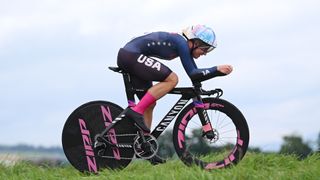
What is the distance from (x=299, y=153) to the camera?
41.5ft

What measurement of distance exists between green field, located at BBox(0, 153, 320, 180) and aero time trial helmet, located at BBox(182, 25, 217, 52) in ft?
5.78

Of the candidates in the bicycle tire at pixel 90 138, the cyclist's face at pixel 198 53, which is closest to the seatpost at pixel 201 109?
the cyclist's face at pixel 198 53

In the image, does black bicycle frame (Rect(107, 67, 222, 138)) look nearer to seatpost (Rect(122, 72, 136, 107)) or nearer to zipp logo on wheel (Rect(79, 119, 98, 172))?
seatpost (Rect(122, 72, 136, 107))

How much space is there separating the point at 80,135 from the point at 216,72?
2.39 meters

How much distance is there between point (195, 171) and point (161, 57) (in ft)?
6.81

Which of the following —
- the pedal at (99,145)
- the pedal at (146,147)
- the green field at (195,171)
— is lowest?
the green field at (195,171)

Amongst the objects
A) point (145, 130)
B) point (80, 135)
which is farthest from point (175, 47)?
point (80, 135)

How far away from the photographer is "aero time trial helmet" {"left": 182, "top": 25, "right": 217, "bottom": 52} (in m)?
11.0

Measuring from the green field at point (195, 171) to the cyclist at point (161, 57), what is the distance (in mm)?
781

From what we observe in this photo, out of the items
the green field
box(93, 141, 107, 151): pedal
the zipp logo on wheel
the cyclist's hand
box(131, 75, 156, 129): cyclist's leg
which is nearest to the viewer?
the green field

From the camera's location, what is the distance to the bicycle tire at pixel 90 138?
11.7 metres

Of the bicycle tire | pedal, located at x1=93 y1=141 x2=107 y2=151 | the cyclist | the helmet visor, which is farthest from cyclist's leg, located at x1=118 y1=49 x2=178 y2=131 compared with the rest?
pedal, located at x1=93 y1=141 x2=107 y2=151

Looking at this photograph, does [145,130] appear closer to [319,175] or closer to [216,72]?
[216,72]

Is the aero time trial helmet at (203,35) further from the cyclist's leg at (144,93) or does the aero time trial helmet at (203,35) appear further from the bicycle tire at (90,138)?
the bicycle tire at (90,138)
